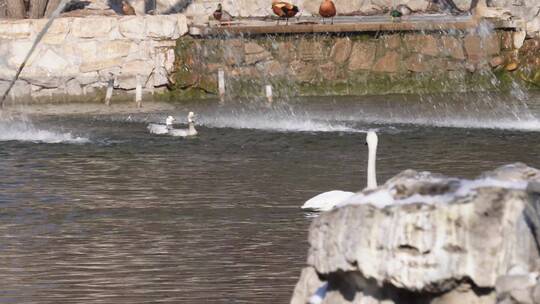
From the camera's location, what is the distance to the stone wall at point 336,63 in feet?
117

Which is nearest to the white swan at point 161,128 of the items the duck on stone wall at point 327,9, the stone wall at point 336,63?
the stone wall at point 336,63

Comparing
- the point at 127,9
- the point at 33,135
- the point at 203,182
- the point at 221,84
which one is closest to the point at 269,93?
the point at 221,84

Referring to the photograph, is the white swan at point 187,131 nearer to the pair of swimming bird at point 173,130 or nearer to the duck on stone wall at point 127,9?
the pair of swimming bird at point 173,130

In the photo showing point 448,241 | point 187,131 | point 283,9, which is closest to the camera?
point 448,241

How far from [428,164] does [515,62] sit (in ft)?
47.5

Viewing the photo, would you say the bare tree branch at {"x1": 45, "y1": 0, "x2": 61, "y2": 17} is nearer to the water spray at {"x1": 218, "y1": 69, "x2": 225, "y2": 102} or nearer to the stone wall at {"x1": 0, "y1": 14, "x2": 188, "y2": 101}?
the stone wall at {"x1": 0, "y1": 14, "x2": 188, "y2": 101}

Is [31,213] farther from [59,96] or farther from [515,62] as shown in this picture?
[515,62]

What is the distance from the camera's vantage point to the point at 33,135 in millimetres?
27750

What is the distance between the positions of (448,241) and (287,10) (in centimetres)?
2808

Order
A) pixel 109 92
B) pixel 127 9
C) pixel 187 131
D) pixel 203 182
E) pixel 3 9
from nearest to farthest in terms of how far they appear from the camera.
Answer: pixel 203 182 < pixel 187 131 < pixel 109 92 < pixel 127 9 < pixel 3 9

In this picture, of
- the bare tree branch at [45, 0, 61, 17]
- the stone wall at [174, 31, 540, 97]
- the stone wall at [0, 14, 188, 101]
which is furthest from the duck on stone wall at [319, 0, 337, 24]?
the bare tree branch at [45, 0, 61, 17]

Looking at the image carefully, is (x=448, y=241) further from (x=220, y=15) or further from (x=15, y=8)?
(x=15, y=8)

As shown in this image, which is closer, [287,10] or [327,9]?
[287,10]

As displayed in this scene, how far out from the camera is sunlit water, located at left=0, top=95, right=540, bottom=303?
1363 centimetres
